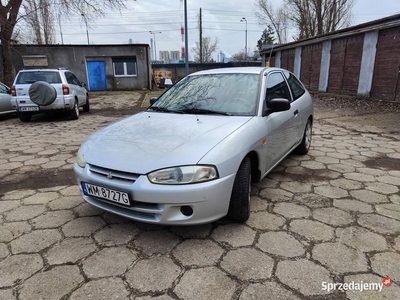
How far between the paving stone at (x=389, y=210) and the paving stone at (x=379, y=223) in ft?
0.29

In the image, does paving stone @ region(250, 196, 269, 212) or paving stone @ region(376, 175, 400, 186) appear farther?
paving stone @ region(376, 175, 400, 186)

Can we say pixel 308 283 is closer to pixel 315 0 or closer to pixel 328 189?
pixel 328 189

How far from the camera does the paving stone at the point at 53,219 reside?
255 cm

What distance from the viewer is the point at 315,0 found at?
77.3 feet

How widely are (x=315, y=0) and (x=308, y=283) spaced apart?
89.2 feet

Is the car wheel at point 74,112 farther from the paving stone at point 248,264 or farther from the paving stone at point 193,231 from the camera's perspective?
the paving stone at point 248,264

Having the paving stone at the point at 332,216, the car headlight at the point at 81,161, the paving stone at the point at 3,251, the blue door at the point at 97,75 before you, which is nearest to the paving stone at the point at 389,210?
the paving stone at the point at 332,216

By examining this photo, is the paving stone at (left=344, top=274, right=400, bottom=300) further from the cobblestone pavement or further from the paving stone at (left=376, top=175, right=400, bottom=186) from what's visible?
the paving stone at (left=376, top=175, right=400, bottom=186)

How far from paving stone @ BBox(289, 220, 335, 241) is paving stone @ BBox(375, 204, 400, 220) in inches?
26.6

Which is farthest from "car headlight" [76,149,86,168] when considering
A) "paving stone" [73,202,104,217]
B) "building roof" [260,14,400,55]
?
"building roof" [260,14,400,55]

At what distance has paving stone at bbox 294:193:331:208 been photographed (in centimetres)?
285

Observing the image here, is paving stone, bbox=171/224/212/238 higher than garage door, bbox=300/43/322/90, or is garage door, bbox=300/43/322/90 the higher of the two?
garage door, bbox=300/43/322/90

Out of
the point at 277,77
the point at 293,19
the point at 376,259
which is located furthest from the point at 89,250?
the point at 293,19

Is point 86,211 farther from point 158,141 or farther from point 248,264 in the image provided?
point 248,264
